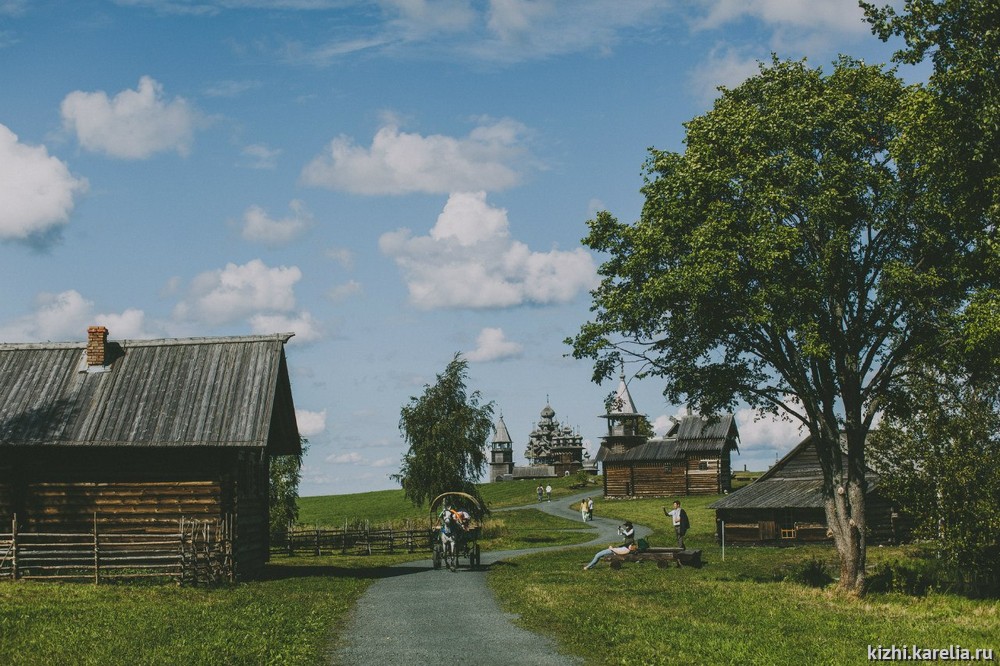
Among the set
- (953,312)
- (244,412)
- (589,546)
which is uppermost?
(953,312)

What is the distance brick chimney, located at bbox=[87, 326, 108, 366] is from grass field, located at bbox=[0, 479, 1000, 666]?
312 inches

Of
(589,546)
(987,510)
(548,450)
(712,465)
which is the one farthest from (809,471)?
(548,450)

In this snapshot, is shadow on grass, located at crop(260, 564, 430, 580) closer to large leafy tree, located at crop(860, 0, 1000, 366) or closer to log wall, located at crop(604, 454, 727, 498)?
large leafy tree, located at crop(860, 0, 1000, 366)

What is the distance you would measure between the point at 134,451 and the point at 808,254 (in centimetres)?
2002

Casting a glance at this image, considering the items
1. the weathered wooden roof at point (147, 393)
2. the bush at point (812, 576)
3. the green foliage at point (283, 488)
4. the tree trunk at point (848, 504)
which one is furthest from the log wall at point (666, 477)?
the tree trunk at point (848, 504)

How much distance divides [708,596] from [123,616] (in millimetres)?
13286

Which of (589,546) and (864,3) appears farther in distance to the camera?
(589,546)

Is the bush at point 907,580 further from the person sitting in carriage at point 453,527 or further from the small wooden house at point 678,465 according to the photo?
the small wooden house at point 678,465

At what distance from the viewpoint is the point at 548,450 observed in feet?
463

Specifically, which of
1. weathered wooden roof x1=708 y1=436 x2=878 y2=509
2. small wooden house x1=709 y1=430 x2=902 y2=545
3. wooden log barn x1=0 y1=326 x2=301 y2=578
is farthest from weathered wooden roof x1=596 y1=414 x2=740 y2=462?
wooden log barn x1=0 y1=326 x2=301 y2=578

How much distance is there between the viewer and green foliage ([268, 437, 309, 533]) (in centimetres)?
5103

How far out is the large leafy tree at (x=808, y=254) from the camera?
24.1 meters

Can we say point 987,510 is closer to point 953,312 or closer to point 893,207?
point 953,312

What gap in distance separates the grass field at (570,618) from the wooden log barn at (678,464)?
2091 inches
